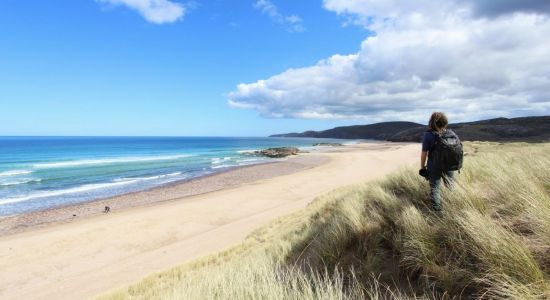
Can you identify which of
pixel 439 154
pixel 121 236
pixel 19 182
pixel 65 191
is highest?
pixel 439 154

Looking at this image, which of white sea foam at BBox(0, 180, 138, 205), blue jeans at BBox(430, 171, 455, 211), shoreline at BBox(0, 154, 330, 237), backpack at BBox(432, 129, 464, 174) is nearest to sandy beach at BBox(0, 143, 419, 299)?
shoreline at BBox(0, 154, 330, 237)

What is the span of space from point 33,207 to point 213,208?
1210 centimetres

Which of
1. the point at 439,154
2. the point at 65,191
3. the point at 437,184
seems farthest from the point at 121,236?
the point at 65,191

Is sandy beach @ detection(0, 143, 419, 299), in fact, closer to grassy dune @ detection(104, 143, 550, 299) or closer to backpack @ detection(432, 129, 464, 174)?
grassy dune @ detection(104, 143, 550, 299)

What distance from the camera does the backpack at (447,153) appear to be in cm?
548

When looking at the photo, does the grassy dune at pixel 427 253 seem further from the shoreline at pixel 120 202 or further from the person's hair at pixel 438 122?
the shoreline at pixel 120 202

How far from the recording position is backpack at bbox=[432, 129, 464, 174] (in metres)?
5.48

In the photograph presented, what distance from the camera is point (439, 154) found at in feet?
18.2

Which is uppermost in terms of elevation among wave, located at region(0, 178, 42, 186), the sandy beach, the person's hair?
the person's hair

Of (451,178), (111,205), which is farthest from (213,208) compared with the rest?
(451,178)

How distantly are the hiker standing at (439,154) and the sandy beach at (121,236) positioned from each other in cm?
884

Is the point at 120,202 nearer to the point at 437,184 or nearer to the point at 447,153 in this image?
the point at 437,184

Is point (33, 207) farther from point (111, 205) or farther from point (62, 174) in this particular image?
point (62, 174)

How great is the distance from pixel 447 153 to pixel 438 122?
0.56 m
